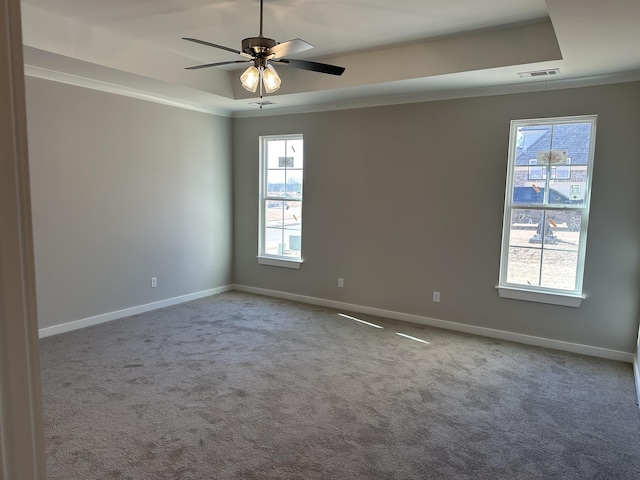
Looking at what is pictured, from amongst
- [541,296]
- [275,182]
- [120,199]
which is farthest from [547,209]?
[120,199]

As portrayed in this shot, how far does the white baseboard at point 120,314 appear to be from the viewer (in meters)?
4.38

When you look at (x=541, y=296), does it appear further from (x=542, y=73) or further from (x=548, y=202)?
(x=542, y=73)

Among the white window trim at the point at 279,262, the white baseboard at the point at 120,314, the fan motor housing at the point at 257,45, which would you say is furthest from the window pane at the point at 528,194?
the white baseboard at the point at 120,314

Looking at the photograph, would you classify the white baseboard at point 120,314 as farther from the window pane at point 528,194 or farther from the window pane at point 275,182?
the window pane at point 528,194

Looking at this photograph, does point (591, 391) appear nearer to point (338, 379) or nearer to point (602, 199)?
point (602, 199)

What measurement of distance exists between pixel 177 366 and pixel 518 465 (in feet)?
8.82

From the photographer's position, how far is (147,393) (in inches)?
127

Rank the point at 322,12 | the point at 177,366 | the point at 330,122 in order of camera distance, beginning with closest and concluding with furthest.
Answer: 1. the point at 322,12
2. the point at 177,366
3. the point at 330,122

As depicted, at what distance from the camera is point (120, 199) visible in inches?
193

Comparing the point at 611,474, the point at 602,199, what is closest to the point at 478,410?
the point at 611,474

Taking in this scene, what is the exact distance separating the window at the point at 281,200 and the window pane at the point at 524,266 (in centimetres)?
268

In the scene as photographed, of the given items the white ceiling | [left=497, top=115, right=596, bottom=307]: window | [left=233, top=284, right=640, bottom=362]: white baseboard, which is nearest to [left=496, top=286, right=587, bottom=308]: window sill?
[left=497, top=115, right=596, bottom=307]: window

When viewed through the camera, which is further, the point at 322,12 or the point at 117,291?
the point at 117,291

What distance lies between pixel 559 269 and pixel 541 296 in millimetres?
325
